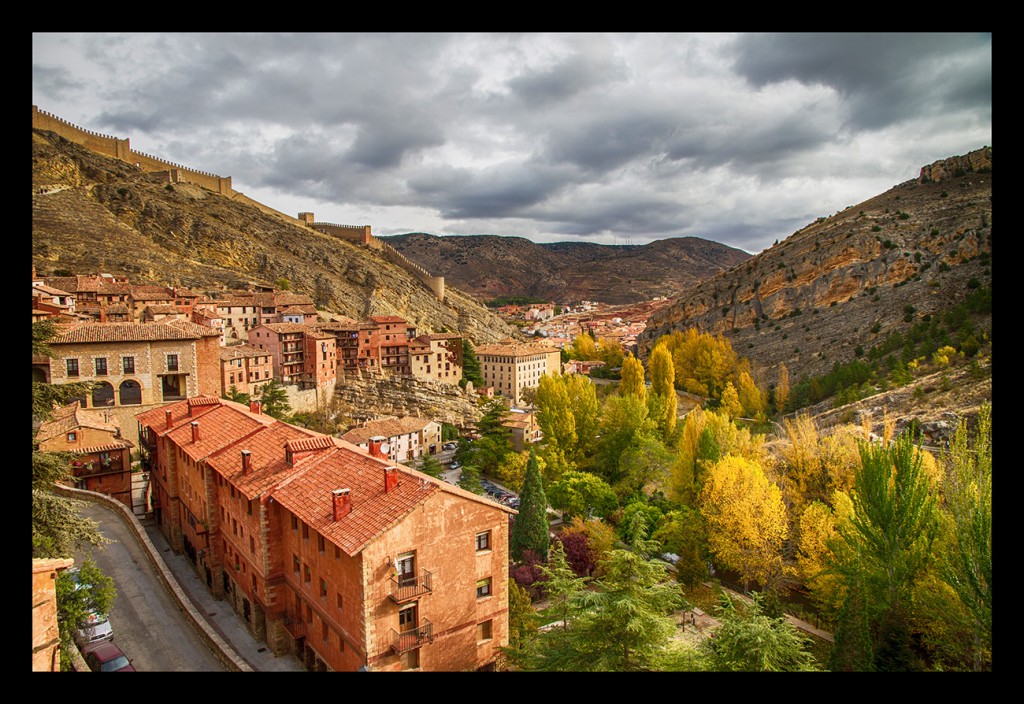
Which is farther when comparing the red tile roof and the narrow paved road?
the red tile roof

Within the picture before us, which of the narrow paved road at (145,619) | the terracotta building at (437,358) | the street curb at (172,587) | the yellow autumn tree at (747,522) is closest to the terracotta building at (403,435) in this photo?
the terracotta building at (437,358)

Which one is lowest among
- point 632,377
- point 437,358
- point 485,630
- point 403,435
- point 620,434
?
point 485,630

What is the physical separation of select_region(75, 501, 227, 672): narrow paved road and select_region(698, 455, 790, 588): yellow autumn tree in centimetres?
1220

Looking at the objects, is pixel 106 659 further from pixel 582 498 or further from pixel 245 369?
pixel 245 369

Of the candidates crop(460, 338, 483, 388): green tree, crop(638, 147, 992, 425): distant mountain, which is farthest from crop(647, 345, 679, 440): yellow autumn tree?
crop(460, 338, 483, 388): green tree

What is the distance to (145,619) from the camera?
1094cm

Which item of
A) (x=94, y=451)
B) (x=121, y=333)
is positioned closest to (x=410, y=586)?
(x=94, y=451)

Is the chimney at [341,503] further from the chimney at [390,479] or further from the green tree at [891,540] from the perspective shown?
the green tree at [891,540]

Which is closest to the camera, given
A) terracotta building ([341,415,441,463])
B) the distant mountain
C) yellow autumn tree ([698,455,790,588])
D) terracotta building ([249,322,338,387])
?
yellow autumn tree ([698,455,790,588])

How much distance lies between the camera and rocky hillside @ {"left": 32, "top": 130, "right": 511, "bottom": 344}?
4047cm

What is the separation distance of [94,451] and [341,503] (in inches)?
432

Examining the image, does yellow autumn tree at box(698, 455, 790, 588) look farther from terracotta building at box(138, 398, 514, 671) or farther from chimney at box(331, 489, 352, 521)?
chimney at box(331, 489, 352, 521)

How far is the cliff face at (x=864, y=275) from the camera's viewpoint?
33062 mm
